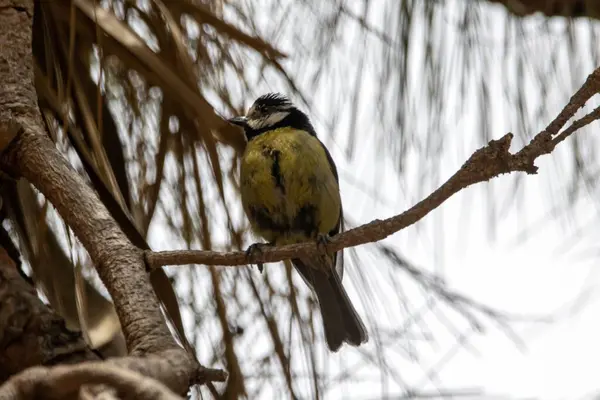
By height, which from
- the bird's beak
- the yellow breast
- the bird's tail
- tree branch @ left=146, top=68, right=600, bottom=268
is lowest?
tree branch @ left=146, top=68, right=600, bottom=268

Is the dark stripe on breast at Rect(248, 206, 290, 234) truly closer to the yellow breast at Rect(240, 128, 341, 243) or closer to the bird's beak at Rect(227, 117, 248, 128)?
the yellow breast at Rect(240, 128, 341, 243)

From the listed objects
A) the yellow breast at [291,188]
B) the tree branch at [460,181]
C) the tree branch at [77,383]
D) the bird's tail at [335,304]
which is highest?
the yellow breast at [291,188]

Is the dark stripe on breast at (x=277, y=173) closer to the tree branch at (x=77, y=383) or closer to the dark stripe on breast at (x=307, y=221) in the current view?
the dark stripe on breast at (x=307, y=221)

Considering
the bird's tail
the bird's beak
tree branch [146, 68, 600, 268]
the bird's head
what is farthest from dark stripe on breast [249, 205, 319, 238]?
tree branch [146, 68, 600, 268]

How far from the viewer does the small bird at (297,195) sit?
2.81 m

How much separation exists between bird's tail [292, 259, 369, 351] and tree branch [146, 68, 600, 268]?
2.35ft

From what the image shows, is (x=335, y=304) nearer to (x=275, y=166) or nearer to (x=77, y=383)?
(x=275, y=166)

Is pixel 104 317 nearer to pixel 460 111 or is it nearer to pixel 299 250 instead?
pixel 299 250

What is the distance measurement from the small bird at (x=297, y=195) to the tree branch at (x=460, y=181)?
3.11 feet

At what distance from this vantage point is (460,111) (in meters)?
1.97

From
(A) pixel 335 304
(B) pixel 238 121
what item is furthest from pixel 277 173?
(B) pixel 238 121

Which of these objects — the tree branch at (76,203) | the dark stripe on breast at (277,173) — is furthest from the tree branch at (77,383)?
the dark stripe on breast at (277,173)

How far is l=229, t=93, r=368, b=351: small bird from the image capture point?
111 inches

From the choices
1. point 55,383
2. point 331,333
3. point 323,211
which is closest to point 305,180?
point 323,211
